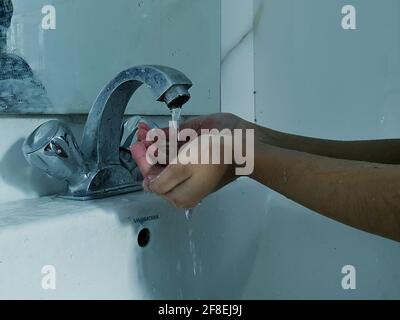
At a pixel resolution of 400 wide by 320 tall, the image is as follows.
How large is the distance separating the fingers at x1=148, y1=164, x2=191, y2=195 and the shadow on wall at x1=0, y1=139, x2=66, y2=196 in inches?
7.2

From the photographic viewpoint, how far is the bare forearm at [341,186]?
29 cm

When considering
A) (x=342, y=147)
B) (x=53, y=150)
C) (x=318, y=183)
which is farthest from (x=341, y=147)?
(x=53, y=150)

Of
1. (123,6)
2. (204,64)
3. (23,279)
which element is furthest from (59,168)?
(204,64)

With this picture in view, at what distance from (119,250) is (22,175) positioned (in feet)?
0.46

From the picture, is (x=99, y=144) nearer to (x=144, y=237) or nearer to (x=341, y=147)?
(x=144, y=237)

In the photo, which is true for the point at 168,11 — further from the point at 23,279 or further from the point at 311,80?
the point at 23,279

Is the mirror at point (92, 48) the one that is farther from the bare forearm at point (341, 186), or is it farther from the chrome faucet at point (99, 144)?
the bare forearm at point (341, 186)

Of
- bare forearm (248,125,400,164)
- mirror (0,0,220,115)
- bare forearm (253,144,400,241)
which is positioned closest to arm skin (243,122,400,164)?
bare forearm (248,125,400,164)

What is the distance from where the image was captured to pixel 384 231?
297 mm

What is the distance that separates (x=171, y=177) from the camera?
1.14 ft

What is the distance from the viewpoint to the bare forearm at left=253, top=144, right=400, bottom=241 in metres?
0.29

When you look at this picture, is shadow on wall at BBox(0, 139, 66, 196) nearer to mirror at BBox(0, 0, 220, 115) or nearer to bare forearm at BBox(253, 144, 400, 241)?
mirror at BBox(0, 0, 220, 115)

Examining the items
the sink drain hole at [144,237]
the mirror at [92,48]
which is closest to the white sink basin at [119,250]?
the sink drain hole at [144,237]
